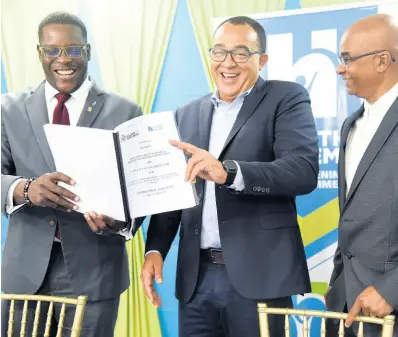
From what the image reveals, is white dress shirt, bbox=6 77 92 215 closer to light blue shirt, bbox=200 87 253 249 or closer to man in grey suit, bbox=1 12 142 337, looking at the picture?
man in grey suit, bbox=1 12 142 337

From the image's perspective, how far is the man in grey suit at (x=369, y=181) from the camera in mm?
1937

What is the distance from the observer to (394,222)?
194cm

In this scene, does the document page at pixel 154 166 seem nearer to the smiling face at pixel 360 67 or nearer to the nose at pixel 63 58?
the nose at pixel 63 58

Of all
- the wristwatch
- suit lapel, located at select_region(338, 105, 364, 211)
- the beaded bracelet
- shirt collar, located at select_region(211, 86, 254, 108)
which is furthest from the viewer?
shirt collar, located at select_region(211, 86, 254, 108)

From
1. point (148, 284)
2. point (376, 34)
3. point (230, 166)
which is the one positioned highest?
point (376, 34)

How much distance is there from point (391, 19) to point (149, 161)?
101 centimetres

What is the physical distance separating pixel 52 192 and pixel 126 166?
0.29 meters

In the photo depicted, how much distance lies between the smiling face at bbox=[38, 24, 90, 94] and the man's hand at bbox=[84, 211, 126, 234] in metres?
0.59

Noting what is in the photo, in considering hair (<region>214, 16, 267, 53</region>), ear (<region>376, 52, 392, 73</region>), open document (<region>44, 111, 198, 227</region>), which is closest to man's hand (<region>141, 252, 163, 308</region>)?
open document (<region>44, 111, 198, 227</region>)

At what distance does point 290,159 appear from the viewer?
85.5 inches

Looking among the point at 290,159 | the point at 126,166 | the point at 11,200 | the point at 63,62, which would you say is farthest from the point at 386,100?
the point at 11,200

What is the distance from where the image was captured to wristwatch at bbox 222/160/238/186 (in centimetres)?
206

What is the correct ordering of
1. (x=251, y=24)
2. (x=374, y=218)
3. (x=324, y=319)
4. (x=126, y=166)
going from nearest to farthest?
(x=324, y=319) → (x=374, y=218) → (x=126, y=166) → (x=251, y=24)

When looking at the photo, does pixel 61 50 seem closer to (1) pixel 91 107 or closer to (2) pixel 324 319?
(1) pixel 91 107
